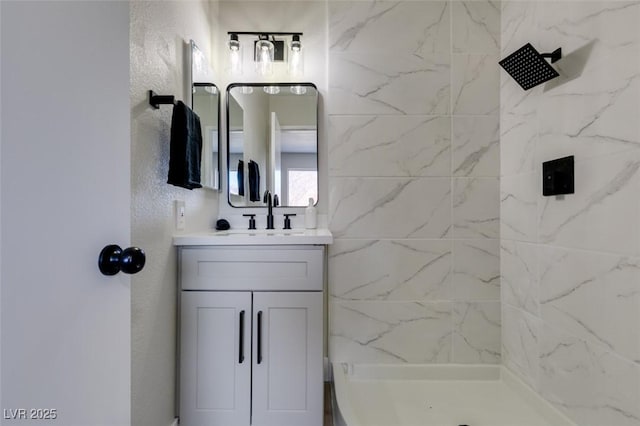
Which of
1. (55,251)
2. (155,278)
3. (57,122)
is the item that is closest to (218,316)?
(155,278)

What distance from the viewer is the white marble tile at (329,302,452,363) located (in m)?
1.70

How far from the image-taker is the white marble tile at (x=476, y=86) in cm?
172

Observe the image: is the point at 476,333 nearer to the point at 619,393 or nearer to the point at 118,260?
the point at 619,393

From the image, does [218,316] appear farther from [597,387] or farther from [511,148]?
[511,148]

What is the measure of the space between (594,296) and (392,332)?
93cm

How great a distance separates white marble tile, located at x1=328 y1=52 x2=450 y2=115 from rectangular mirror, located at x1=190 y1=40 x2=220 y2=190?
750 mm

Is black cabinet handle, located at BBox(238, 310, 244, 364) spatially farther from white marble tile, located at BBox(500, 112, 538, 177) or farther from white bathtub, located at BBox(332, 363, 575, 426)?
white marble tile, located at BBox(500, 112, 538, 177)

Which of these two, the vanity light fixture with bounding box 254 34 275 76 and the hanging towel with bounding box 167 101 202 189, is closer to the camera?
the hanging towel with bounding box 167 101 202 189

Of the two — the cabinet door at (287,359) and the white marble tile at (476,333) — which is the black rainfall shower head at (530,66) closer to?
the white marble tile at (476,333)

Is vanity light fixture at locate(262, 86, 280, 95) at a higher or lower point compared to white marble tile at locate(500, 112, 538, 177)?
higher

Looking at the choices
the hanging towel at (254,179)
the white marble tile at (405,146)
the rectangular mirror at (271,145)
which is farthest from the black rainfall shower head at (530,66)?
the hanging towel at (254,179)

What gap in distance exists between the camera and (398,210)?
173cm

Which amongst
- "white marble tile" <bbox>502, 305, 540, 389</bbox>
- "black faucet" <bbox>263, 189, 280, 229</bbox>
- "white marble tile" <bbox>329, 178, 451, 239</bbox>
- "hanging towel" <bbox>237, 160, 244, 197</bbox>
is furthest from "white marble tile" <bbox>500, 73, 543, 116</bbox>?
"hanging towel" <bbox>237, 160, 244, 197</bbox>

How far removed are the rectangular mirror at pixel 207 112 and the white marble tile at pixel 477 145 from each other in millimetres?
1417
